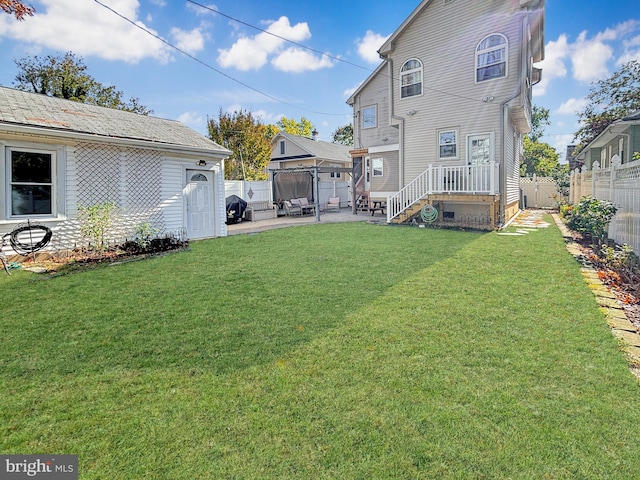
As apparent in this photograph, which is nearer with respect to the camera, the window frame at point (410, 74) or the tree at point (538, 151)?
the window frame at point (410, 74)

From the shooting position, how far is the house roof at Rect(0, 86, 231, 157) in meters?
7.21

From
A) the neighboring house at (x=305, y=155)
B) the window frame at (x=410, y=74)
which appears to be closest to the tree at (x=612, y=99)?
the window frame at (x=410, y=74)

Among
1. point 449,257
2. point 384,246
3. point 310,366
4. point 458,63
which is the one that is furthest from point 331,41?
point 310,366

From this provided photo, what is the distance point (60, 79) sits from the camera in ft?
74.0

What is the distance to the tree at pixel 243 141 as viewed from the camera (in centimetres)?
2478

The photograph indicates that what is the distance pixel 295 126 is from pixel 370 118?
30338 mm

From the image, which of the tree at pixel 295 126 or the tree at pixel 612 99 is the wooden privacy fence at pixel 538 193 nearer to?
the tree at pixel 612 99

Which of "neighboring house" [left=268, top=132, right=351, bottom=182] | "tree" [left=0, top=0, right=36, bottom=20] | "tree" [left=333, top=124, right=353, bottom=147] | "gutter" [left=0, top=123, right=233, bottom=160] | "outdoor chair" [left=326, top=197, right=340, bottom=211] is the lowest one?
"outdoor chair" [left=326, top=197, right=340, bottom=211]

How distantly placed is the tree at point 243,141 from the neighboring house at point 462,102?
→ 13160 millimetres

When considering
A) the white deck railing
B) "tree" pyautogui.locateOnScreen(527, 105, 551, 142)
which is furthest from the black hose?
"tree" pyautogui.locateOnScreen(527, 105, 551, 142)

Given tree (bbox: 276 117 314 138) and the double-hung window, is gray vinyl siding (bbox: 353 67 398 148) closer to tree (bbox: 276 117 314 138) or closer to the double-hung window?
the double-hung window

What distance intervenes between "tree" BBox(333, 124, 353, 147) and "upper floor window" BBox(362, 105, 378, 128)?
2954cm

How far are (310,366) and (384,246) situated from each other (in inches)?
223

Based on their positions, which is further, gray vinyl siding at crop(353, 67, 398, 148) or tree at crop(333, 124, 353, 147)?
tree at crop(333, 124, 353, 147)
